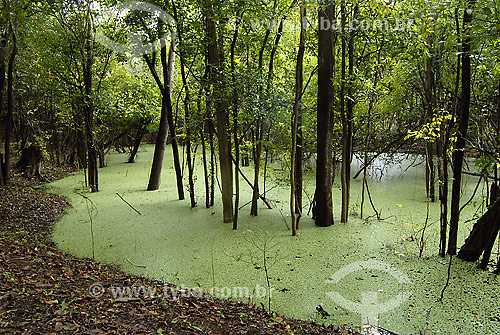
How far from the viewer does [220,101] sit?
409 cm

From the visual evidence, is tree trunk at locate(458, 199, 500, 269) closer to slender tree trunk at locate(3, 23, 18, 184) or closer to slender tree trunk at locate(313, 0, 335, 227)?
slender tree trunk at locate(313, 0, 335, 227)

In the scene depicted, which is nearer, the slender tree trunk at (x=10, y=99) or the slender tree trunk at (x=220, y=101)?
the slender tree trunk at (x=220, y=101)

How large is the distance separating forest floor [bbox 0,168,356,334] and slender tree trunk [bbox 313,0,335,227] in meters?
2.03

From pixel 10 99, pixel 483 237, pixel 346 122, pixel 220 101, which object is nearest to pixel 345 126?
pixel 346 122

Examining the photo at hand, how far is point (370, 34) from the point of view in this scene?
12.5 feet

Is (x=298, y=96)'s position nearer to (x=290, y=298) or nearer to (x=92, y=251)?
(x=290, y=298)

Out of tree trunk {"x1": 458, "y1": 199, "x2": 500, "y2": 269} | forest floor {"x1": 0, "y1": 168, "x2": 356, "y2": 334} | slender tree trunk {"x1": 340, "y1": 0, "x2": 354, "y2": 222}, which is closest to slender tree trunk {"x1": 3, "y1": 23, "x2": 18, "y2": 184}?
forest floor {"x1": 0, "y1": 168, "x2": 356, "y2": 334}

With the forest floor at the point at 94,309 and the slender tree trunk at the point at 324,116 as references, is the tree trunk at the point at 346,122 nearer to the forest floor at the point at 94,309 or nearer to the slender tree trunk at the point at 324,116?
the slender tree trunk at the point at 324,116

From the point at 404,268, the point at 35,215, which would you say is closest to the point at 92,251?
the point at 35,215

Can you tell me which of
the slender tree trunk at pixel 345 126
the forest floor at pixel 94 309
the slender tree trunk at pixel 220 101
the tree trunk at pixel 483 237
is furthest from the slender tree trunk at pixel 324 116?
the forest floor at pixel 94 309

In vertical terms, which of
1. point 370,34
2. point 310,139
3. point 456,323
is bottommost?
point 456,323

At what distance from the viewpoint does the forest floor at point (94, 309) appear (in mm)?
2092

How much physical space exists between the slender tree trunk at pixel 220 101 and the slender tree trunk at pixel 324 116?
46.4 inches

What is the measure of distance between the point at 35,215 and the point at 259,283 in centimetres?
381
